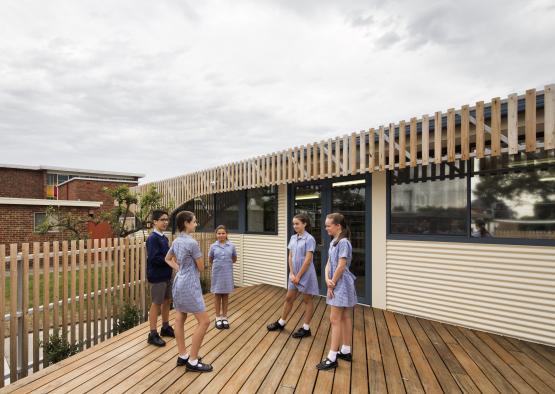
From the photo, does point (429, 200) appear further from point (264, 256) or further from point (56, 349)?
point (56, 349)

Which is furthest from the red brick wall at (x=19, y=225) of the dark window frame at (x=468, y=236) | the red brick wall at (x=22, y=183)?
the dark window frame at (x=468, y=236)

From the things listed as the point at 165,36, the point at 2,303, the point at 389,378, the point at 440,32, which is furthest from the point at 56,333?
the point at 440,32

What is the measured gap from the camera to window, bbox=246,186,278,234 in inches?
305

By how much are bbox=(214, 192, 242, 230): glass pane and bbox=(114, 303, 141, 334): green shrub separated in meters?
4.12

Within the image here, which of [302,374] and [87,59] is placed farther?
[87,59]

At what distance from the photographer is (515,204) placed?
413 cm

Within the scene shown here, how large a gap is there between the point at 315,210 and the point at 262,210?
6.00ft

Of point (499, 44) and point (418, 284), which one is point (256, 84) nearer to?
point (499, 44)

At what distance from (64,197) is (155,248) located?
2345 centimetres

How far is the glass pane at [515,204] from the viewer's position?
3.89 m

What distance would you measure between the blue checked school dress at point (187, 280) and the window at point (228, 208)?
213 inches

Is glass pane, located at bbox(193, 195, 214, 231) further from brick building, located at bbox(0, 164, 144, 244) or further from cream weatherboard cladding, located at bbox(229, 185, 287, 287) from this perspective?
brick building, located at bbox(0, 164, 144, 244)

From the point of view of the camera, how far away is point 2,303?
3.29 meters

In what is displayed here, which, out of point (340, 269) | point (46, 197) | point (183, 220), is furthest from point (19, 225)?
point (340, 269)
